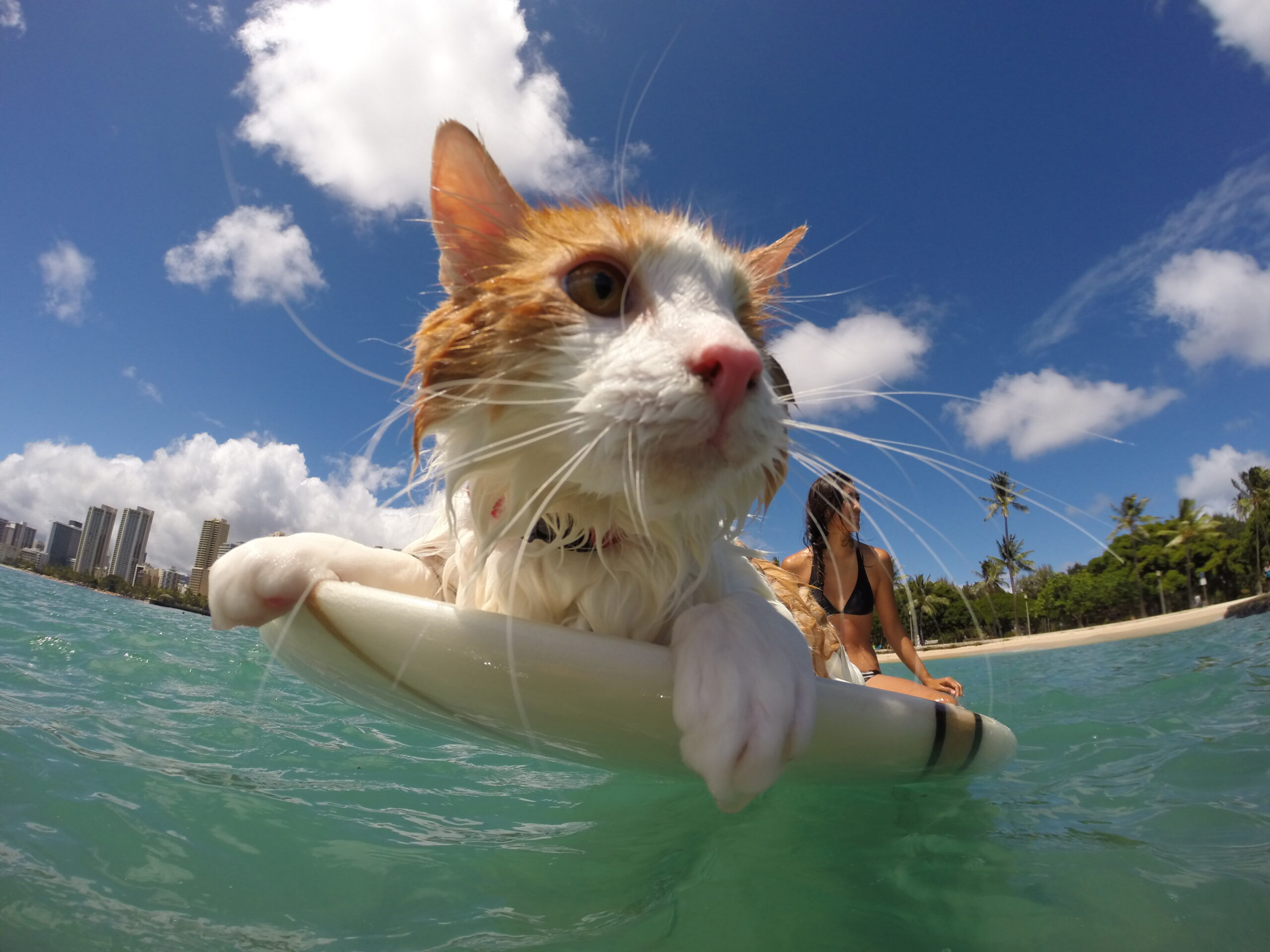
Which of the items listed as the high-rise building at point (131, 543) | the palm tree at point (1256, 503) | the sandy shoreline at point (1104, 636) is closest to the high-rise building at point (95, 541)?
the high-rise building at point (131, 543)

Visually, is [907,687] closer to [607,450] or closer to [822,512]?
[822,512]

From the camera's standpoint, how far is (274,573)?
5.64 ft

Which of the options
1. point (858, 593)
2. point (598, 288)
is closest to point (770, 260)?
point (598, 288)

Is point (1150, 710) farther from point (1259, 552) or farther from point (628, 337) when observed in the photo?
point (1259, 552)

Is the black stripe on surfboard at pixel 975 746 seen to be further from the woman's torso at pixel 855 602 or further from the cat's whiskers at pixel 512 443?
the woman's torso at pixel 855 602

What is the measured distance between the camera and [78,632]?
6.77 m

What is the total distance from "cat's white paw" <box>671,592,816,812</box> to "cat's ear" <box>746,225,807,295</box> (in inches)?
46.0

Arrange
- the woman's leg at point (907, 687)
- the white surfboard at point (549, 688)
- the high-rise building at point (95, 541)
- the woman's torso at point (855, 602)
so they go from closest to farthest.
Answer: the white surfboard at point (549, 688) → the woman's leg at point (907, 687) → the woman's torso at point (855, 602) → the high-rise building at point (95, 541)

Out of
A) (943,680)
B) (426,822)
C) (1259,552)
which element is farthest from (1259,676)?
(1259,552)

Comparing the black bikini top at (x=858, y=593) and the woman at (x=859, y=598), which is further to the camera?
the black bikini top at (x=858, y=593)

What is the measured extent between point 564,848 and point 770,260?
2.13 m

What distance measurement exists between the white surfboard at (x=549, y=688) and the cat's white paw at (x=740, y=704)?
108 millimetres

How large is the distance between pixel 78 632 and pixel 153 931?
7211mm

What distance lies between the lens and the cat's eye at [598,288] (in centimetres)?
158
